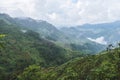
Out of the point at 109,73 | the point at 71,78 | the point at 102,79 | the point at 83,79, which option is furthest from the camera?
the point at 83,79

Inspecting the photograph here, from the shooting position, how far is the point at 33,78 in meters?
147

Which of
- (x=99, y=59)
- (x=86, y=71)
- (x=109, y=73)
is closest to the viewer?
(x=109, y=73)

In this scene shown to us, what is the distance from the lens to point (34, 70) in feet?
498

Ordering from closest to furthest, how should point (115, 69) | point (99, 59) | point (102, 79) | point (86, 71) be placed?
point (102, 79), point (115, 69), point (86, 71), point (99, 59)

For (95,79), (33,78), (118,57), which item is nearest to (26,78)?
(33,78)

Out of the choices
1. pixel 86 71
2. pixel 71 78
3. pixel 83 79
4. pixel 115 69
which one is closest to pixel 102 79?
pixel 115 69

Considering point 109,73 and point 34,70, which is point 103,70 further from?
point 34,70

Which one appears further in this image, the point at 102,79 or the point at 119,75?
the point at 119,75

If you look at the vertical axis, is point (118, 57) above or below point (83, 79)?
above

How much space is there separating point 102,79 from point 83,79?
4242cm

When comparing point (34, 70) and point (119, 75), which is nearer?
point (119, 75)

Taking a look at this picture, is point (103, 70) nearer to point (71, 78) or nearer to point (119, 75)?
point (119, 75)

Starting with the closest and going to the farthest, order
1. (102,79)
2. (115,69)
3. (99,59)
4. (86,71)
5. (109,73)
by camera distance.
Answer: (102,79) < (109,73) < (115,69) < (86,71) < (99,59)

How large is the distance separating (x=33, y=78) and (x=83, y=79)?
91.6 feet
